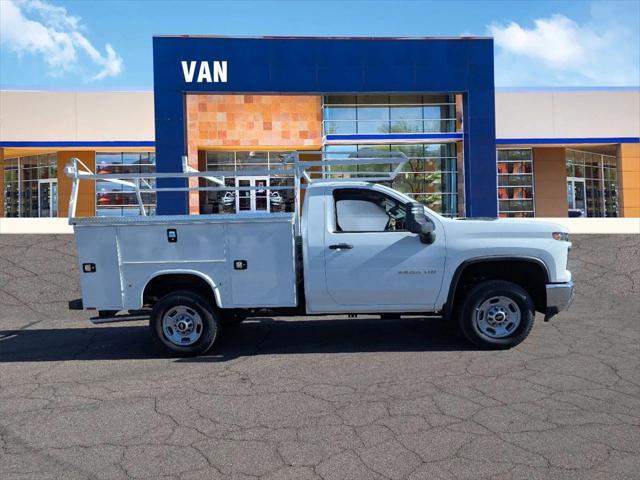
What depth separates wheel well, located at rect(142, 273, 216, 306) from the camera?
704 centimetres

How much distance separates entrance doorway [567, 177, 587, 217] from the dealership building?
0.23 feet

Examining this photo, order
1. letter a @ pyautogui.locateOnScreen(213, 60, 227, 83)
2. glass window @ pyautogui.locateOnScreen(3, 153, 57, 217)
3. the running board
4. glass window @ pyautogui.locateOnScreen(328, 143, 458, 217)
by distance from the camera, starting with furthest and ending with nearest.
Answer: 1. glass window @ pyautogui.locateOnScreen(3, 153, 57, 217)
2. glass window @ pyautogui.locateOnScreen(328, 143, 458, 217)
3. letter a @ pyautogui.locateOnScreen(213, 60, 227, 83)
4. the running board

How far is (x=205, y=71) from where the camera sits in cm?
1841

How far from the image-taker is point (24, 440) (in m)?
4.52

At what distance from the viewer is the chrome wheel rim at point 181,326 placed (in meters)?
6.97

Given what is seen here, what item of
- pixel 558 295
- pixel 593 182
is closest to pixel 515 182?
pixel 593 182

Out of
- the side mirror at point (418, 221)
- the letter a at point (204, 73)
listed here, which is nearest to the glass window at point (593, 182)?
the letter a at point (204, 73)

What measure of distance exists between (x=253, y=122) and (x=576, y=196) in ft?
52.0

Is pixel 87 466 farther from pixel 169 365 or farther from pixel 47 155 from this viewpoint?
pixel 47 155

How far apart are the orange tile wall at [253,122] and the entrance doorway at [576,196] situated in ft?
42.0

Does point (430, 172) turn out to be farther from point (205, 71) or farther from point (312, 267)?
point (312, 267)

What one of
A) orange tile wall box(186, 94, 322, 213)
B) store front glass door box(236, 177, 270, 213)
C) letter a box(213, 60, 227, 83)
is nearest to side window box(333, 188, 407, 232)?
letter a box(213, 60, 227, 83)

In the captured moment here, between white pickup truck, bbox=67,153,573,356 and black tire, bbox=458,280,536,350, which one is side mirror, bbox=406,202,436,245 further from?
black tire, bbox=458,280,536,350

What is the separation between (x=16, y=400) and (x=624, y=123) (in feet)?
88.7
